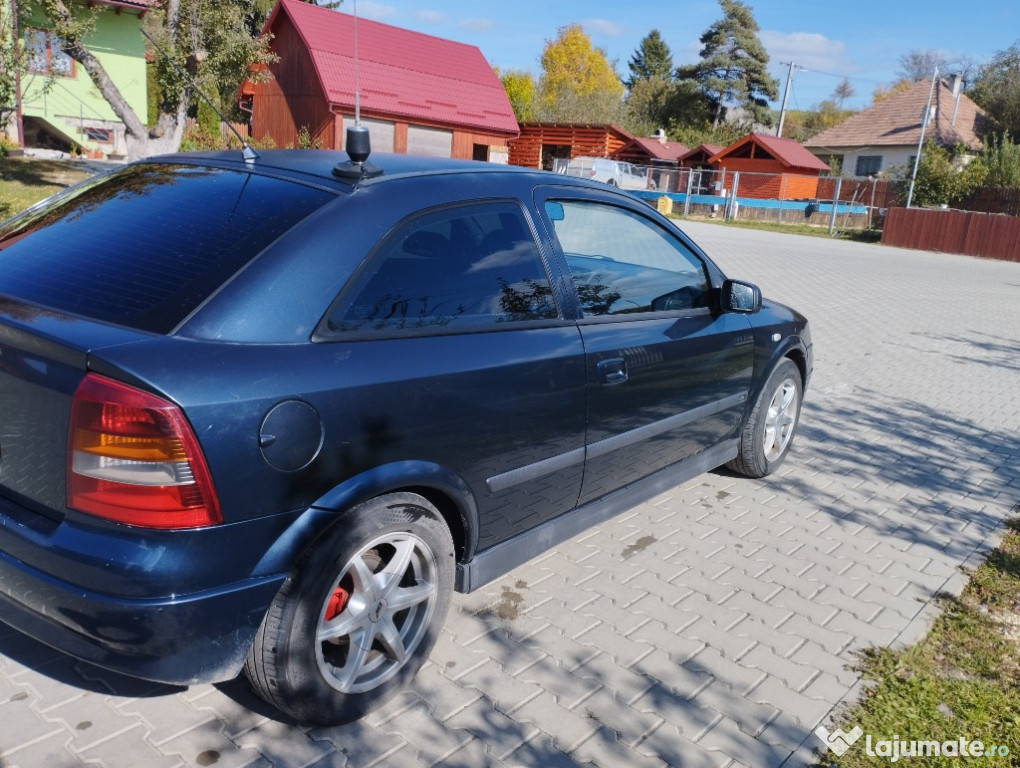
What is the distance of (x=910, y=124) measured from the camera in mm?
48906

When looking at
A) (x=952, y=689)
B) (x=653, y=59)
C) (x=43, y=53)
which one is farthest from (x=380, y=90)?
(x=653, y=59)

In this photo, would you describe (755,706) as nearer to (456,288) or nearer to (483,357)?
(483,357)

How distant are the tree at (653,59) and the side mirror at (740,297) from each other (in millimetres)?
89314

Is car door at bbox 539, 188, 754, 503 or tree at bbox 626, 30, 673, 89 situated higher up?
tree at bbox 626, 30, 673, 89

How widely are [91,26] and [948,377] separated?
1660 centimetres

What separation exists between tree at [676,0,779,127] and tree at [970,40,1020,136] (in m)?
17.8

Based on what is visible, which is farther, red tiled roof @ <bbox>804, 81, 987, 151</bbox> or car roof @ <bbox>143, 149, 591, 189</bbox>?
A: red tiled roof @ <bbox>804, 81, 987, 151</bbox>

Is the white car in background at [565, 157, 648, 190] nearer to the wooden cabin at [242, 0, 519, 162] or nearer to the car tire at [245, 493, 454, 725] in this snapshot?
the wooden cabin at [242, 0, 519, 162]

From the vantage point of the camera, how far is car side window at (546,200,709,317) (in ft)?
11.9

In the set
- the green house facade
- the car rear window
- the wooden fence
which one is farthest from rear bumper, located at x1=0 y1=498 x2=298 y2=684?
the green house facade

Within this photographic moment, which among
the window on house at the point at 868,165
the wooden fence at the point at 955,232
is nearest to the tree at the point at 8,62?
the wooden fence at the point at 955,232

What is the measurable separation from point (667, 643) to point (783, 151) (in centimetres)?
4614

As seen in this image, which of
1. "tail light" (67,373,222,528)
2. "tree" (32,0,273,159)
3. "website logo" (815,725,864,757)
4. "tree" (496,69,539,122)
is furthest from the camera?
"tree" (496,69,539,122)

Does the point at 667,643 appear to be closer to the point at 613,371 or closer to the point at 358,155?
the point at 613,371
